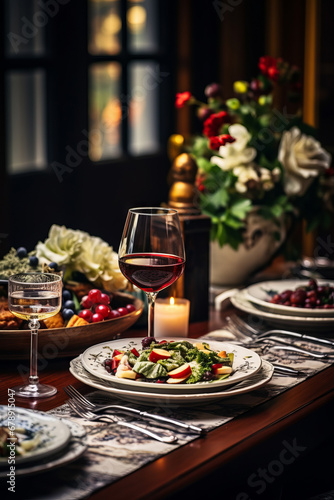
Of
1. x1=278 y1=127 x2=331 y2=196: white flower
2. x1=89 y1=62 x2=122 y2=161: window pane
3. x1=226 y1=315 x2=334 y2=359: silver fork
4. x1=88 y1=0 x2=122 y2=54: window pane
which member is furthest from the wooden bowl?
x1=88 y1=0 x2=122 y2=54: window pane

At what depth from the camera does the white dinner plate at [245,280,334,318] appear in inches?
60.3

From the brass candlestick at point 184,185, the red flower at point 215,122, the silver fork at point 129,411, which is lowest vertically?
the silver fork at point 129,411

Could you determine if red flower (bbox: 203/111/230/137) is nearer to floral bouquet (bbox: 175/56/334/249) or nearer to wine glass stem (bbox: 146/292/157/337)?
floral bouquet (bbox: 175/56/334/249)

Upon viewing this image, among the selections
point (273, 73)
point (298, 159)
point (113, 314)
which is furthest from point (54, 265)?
point (273, 73)

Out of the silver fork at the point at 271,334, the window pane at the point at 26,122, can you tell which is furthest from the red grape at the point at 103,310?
the window pane at the point at 26,122

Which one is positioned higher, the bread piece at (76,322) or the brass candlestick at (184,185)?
the brass candlestick at (184,185)

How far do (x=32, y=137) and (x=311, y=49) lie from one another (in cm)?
141

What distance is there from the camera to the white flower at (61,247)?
4.76 ft

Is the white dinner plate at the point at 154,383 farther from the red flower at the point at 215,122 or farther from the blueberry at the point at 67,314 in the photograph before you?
the red flower at the point at 215,122

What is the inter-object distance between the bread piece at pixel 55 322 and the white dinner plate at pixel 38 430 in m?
0.34

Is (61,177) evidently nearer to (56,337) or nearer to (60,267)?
(60,267)

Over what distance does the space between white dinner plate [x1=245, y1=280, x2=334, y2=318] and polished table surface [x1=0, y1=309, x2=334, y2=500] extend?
0.22 metres

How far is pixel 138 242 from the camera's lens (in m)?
1.22

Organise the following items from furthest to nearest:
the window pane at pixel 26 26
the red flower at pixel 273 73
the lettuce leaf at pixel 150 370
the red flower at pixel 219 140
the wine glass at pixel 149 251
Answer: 1. the window pane at pixel 26 26
2. the red flower at pixel 273 73
3. the red flower at pixel 219 140
4. the wine glass at pixel 149 251
5. the lettuce leaf at pixel 150 370
